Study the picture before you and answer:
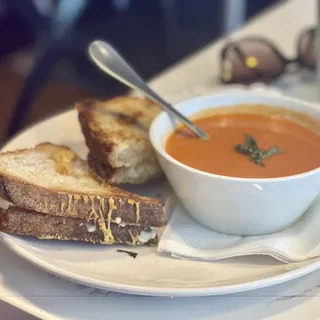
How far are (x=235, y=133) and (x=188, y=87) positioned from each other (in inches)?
17.3

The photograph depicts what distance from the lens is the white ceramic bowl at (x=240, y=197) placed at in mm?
749

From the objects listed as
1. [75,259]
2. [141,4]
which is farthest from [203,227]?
[141,4]

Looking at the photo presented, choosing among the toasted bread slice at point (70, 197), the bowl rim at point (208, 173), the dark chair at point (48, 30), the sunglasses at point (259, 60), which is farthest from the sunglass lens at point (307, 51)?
the dark chair at point (48, 30)

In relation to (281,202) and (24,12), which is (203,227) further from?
(24,12)

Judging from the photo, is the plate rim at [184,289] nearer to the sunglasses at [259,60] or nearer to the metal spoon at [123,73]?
the metal spoon at [123,73]

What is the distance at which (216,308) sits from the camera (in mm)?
706

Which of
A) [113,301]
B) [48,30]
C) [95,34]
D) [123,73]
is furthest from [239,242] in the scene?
[95,34]

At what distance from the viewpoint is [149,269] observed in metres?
0.74

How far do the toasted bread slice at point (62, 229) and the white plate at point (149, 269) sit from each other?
0.01 metres

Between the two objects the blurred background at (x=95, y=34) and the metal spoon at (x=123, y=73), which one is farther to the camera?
the blurred background at (x=95, y=34)

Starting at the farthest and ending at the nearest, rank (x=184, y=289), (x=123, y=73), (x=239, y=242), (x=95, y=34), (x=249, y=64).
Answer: (x=95, y=34)
(x=249, y=64)
(x=123, y=73)
(x=239, y=242)
(x=184, y=289)

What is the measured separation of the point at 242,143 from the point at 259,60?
50 centimetres

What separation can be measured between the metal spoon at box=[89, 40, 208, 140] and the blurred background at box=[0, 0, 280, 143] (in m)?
1.57

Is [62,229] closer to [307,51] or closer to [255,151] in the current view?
[255,151]
